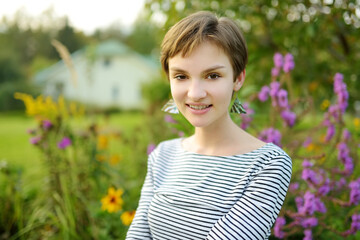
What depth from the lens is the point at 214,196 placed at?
3.69 feet

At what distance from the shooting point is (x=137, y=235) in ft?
4.23

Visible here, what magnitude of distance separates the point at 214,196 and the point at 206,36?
1.75ft

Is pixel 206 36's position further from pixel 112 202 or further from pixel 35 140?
pixel 35 140

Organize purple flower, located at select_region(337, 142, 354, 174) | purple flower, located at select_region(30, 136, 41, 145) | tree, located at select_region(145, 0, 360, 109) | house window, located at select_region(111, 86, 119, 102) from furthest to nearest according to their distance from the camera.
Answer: house window, located at select_region(111, 86, 119, 102) < tree, located at select_region(145, 0, 360, 109) < purple flower, located at select_region(30, 136, 41, 145) < purple flower, located at select_region(337, 142, 354, 174)

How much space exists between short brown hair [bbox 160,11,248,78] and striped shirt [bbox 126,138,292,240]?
34cm

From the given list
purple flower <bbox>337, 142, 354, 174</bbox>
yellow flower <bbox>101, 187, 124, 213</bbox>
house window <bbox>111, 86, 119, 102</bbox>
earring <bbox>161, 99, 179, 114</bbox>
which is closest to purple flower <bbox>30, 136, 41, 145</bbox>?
yellow flower <bbox>101, 187, 124, 213</bbox>

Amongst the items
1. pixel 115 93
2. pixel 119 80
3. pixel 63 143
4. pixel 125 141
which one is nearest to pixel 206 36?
pixel 63 143

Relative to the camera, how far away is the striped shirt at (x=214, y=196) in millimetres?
1024

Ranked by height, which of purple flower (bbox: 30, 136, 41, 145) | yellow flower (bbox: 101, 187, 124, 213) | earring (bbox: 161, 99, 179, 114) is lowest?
yellow flower (bbox: 101, 187, 124, 213)

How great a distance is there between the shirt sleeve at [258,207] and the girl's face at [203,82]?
253 millimetres

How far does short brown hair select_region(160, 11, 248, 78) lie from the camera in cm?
106

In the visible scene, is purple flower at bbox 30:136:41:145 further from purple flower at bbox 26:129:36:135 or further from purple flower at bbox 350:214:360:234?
purple flower at bbox 350:214:360:234

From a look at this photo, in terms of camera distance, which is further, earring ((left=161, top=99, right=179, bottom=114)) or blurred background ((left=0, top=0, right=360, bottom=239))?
blurred background ((left=0, top=0, right=360, bottom=239))

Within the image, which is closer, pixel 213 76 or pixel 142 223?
pixel 213 76
